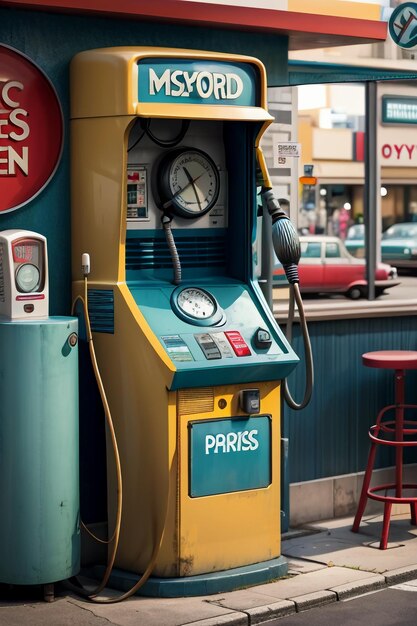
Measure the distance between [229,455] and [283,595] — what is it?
0.80 meters

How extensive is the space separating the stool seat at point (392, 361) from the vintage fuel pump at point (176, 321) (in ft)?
4.23

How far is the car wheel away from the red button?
2126 mm

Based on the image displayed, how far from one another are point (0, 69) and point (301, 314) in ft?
7.07

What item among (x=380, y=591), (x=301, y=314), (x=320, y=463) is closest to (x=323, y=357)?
(x=320, y=463)

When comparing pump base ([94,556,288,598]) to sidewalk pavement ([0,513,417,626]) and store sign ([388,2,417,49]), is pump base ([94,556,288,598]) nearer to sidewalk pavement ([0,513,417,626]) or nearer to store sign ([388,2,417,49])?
sidewalk pavement ([0,513,417,626])

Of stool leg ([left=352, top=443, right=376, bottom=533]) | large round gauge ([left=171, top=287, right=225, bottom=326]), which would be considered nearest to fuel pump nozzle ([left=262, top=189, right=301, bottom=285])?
large round gauge ([left=171, top=287, right=225, bottom=326])

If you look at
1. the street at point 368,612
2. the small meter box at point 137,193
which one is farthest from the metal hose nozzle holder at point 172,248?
the street at point 368,612

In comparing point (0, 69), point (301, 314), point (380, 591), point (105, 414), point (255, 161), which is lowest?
point (380, 591)

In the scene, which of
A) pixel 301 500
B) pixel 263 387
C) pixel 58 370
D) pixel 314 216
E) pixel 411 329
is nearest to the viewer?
pixel 58 370

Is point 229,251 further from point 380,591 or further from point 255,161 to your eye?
point 380,591

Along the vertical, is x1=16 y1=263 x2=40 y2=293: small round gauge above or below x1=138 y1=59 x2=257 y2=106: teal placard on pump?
below

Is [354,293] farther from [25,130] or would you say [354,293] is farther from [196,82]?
[25,130]

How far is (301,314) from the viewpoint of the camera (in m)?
7.42

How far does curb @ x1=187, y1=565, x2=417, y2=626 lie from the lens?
6516 mm
